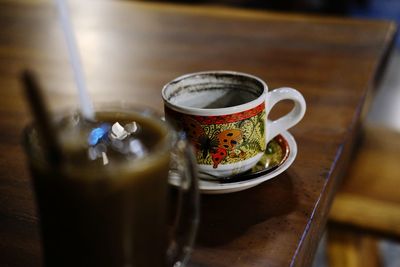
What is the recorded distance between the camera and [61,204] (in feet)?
1.10

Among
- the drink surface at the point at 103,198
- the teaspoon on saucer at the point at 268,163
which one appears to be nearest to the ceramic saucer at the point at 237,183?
the teaspoon on saucer at the point at 268,163

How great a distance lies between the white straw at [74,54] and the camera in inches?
13.4

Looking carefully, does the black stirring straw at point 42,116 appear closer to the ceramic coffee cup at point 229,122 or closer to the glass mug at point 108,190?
the glass mug at point 108,190

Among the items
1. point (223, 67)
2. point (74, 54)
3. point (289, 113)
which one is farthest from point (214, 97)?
point (223, 67)

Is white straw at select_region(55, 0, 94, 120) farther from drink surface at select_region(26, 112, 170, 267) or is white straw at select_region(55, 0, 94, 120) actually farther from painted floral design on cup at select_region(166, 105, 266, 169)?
painted floral design on cup at select_region(166, 105, 266, 169)

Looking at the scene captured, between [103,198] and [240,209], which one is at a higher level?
[103,198]

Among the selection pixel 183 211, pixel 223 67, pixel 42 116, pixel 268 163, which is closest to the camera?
pixel 42 116

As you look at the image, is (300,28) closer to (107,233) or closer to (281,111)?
(281,111)

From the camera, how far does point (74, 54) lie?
35 cm

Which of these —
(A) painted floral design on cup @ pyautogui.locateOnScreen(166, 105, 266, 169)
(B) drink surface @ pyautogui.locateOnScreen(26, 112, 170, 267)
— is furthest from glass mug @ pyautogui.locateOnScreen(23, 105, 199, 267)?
(A) painted floral design on cup @ pyautogui.locateOnScreen(166, 105, 266, 169)

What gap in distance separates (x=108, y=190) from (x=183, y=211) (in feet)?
0.43

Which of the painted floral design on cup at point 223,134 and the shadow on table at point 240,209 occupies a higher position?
the painted floral design on cup at point 223,134

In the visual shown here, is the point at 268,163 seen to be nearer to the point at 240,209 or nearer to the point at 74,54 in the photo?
the point at 240,209

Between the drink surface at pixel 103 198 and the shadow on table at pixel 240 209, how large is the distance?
88 mm
